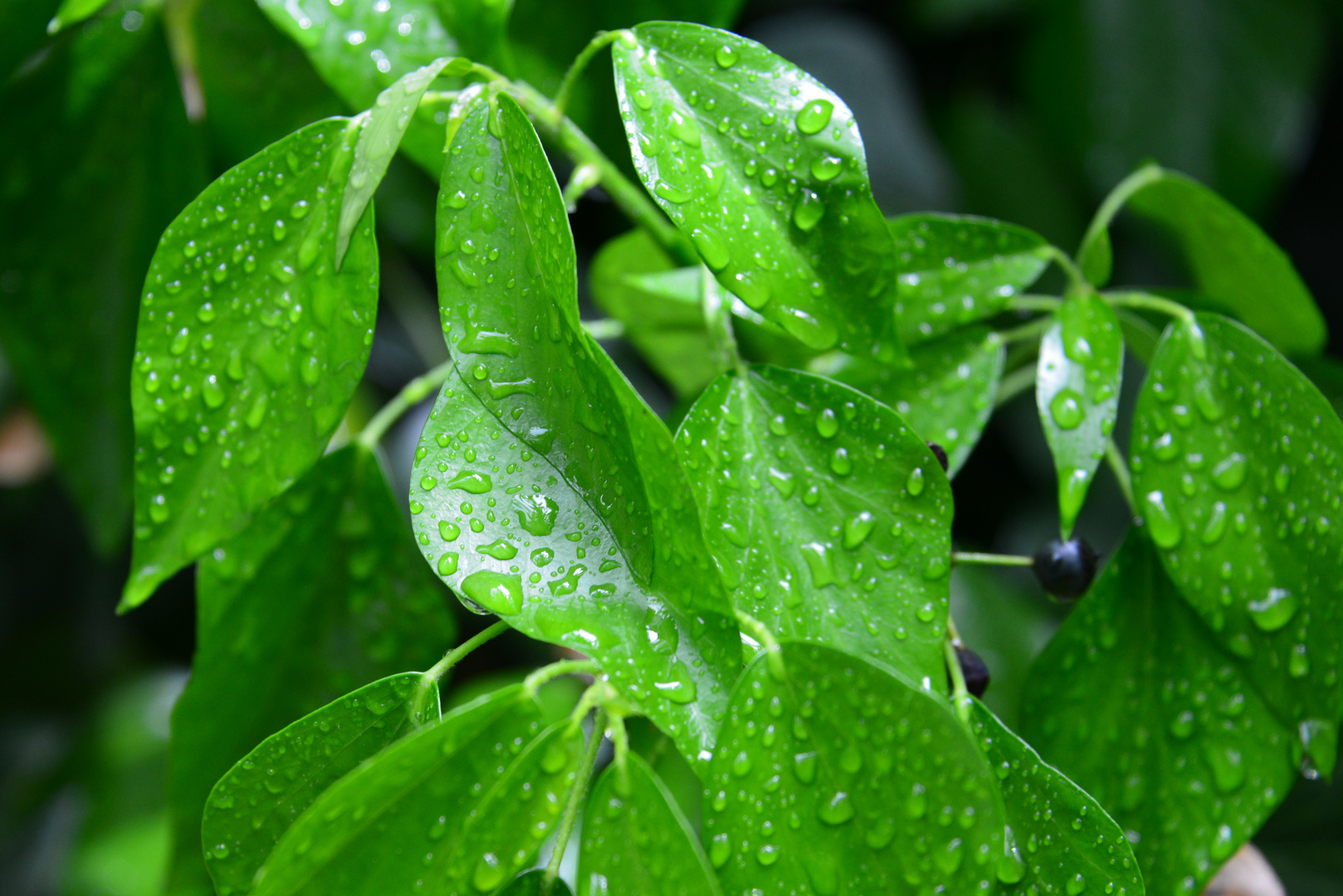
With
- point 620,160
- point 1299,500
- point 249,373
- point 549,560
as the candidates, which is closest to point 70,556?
point 620,160

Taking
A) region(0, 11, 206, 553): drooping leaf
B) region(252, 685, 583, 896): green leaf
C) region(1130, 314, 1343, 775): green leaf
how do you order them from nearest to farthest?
region(252, 685, 583, 896): green leaf < region(1130, 314, 1343, 775): green leaf < region(0, 11, 206, 553): drooping leaf

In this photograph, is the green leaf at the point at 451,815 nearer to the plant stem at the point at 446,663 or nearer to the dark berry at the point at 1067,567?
the plant stem at the point at 446,663

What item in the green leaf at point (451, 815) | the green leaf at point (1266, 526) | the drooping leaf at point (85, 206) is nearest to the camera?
the green leaf at point (451, 815)

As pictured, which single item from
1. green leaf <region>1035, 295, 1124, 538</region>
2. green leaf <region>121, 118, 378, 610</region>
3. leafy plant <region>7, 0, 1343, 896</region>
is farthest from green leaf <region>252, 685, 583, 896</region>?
green leaf <region>1035, 295, 1124, 538</region>

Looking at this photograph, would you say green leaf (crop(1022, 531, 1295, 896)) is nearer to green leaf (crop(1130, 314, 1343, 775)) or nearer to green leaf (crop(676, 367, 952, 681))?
green leaf (crop(1130, 314, 1343, 775))

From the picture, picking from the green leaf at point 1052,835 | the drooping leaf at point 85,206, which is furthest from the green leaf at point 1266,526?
the drooping leaf at point 85,206

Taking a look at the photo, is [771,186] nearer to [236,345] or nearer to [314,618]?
[236,345]
